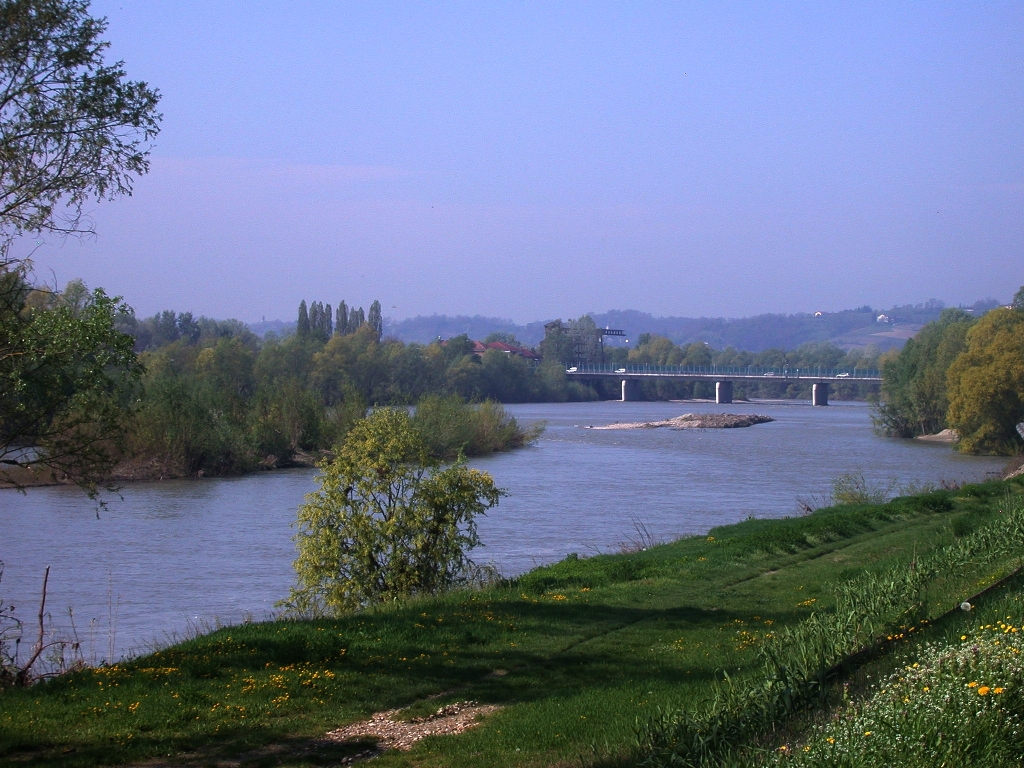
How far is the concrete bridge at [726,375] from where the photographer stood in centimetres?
13250

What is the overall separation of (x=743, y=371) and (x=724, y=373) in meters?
9.10

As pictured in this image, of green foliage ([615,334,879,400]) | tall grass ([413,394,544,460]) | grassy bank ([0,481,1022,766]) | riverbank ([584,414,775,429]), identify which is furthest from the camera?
green foliage ([615,334,879,400])

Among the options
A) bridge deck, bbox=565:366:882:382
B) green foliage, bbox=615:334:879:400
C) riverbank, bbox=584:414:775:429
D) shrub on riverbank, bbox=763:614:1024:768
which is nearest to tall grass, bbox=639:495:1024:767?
shrub on riverbank, bbox=763:614:1024:768

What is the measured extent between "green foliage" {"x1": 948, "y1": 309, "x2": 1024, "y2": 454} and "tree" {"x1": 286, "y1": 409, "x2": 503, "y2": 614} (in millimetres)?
52715

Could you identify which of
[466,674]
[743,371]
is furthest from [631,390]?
[466,674]

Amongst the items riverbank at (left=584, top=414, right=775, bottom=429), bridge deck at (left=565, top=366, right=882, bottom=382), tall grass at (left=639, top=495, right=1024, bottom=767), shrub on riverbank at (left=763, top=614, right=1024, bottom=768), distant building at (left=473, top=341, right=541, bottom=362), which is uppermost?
distant building at (left=473, top=341, right=541, bottom=362)

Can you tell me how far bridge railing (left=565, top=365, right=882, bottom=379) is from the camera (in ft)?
443

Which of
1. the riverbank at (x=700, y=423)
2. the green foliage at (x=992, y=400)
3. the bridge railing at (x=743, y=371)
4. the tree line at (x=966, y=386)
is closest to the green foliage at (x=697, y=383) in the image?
the bridge railing at (x=743, y=371)

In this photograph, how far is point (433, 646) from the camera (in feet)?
37.7

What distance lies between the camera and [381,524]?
18.2 meters

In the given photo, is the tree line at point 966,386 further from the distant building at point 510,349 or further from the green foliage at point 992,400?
the distant building at point 510,349

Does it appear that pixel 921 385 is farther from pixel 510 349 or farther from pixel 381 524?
pixel 510 349

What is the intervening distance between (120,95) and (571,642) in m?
9.07

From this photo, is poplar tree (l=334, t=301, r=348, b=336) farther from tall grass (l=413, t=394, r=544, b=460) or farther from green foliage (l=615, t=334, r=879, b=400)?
tall grass (l=413, t=394, r=544, b=460)
